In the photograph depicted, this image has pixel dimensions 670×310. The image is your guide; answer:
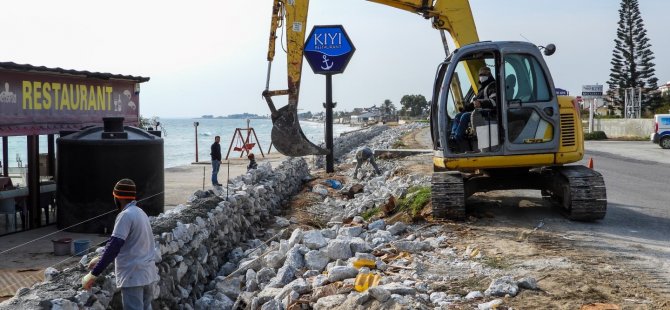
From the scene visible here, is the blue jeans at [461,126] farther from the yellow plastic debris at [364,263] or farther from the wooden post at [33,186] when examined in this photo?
the wooden post at [33,186]

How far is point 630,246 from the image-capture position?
25.4ft

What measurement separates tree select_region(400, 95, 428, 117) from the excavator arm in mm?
121397

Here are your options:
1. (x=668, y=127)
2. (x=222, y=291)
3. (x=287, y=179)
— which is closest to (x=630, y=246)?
(x=222, y=291)

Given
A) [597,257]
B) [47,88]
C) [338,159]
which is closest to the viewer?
[597,257]

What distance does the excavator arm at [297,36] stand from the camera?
11.8 m

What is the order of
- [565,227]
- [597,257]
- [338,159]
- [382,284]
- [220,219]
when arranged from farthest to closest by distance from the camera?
[338,159] → [220,219] → [565,227] → [597,257] → [382,284]

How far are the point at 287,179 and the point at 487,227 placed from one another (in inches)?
309

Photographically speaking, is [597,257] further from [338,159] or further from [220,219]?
[338,159]

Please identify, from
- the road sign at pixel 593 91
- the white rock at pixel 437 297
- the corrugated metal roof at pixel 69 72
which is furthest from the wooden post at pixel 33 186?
the road sign at pixel 593 91

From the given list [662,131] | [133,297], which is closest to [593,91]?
[662,131]

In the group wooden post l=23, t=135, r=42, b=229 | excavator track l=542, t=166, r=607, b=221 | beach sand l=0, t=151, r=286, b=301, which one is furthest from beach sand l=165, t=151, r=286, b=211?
excavator track l=542, t=166, r=607, b=221

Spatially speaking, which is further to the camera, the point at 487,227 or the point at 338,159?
the point at 338,159

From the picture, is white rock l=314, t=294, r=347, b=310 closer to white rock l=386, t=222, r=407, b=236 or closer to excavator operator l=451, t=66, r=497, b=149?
white rock l=386, t=222, r=407, b=236

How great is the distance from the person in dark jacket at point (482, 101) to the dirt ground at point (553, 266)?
128 cm
